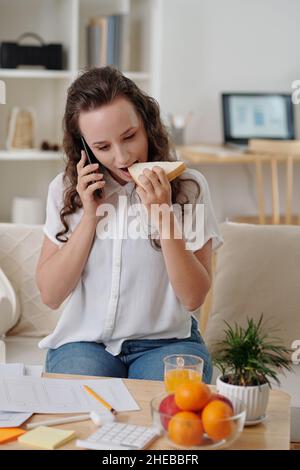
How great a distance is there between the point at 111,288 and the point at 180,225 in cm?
23

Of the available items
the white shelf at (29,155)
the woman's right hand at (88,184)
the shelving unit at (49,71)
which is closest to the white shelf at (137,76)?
the shelving unit at (49,71)

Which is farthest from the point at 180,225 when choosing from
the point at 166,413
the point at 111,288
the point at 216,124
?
the point at 216,124

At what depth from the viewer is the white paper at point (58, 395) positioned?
1.53 meters

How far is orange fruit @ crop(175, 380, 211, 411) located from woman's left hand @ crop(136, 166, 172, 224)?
558mm

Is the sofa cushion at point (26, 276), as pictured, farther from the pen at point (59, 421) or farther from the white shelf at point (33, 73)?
the white shelf at point (33, 73)

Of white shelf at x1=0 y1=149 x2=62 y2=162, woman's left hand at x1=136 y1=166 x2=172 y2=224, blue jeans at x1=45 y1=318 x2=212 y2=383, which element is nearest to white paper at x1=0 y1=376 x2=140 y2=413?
blue jeans at x1=45 y1=318 x2=212 y2=383

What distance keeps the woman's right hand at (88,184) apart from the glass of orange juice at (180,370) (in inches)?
18.8

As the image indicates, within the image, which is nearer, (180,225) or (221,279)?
(180,225)

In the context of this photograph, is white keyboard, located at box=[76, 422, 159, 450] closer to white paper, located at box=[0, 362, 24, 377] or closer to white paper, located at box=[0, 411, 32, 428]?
white paper, located at box=[0, 411, 32, 428]

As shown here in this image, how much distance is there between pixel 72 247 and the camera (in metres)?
1.91

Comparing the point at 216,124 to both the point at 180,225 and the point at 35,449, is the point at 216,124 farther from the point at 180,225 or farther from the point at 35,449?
the point at 35,449

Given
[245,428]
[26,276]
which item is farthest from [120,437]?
[26,276]

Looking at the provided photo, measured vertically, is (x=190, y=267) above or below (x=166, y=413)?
above
